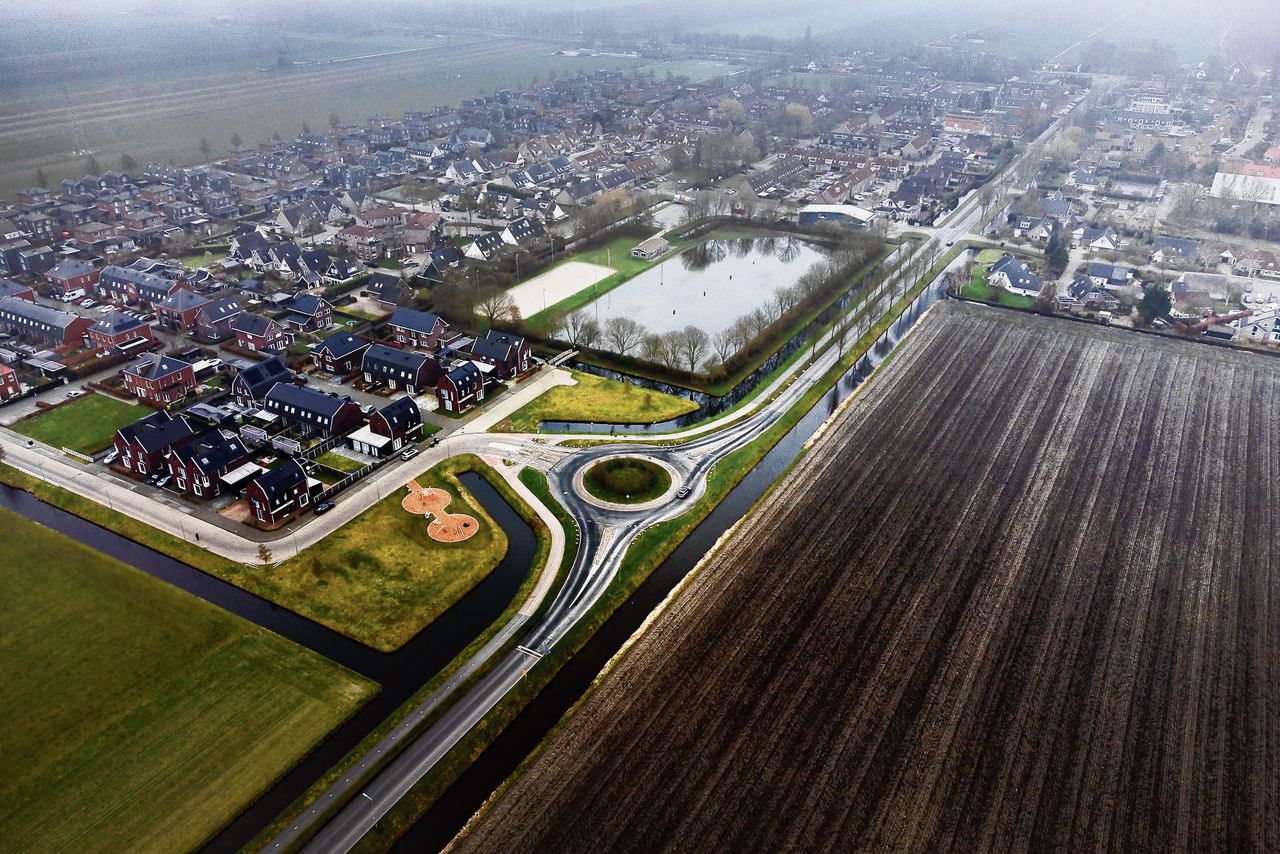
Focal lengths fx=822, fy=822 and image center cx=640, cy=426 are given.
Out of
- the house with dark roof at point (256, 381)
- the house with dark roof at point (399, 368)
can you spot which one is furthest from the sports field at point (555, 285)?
the house with dark roof at point (256, 381)

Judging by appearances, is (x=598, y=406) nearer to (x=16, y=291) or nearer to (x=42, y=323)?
(x=42, y=323)

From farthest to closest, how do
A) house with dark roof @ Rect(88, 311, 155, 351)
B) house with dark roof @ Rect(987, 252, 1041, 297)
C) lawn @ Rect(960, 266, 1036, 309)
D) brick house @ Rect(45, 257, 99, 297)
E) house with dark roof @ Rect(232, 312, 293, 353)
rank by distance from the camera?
house with dark roof @ Rect(987, 252, 1041, 297)
lawn @ Rect(960, 266, 1036, 309)
brick house @ Rect(45, 257, 99, 297)
house with dark roof @ Rect(232, 312, 293, 353)
house with dark roof @ Rect(88, 311, 155, 351)

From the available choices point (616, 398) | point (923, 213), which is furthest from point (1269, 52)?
point (616, 398)

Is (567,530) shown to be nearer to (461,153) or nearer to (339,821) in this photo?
(339,821)

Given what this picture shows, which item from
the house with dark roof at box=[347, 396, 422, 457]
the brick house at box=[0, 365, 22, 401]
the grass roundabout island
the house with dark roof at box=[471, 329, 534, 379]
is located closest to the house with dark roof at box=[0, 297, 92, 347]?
the brick house at box=[0, 365, 22, 401]

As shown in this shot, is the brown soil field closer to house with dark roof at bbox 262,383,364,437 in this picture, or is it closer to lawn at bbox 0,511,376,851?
lawn at bbox 0,511,376,851
